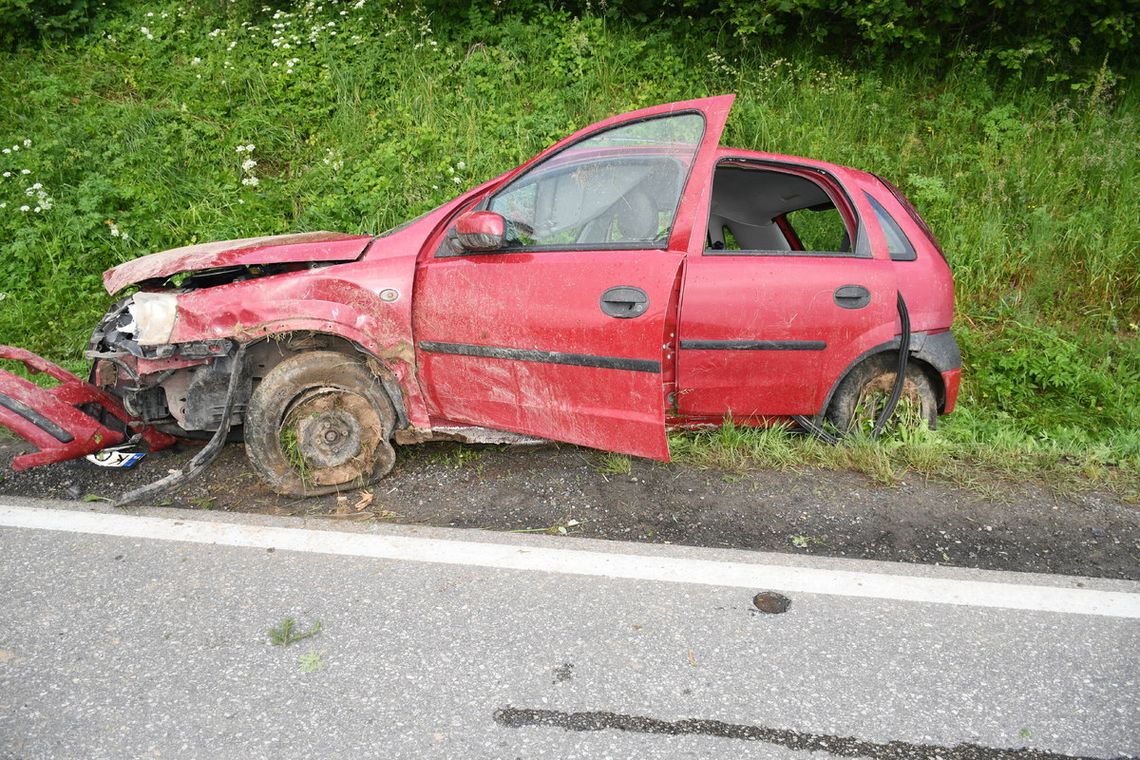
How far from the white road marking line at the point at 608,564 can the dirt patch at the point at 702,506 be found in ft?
0.58

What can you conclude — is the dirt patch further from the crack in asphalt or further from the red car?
the crack in asphalt

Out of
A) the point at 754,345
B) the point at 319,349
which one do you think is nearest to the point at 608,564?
the point at 754,345

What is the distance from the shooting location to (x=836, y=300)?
13.1ft

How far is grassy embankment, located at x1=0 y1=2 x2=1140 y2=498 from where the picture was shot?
18.6ft

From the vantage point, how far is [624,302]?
357 centimetres

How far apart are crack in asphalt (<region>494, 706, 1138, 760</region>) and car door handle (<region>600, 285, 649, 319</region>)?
167 centimetres

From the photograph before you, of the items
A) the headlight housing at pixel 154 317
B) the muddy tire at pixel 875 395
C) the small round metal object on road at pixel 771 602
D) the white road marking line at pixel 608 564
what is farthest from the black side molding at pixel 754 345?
the headlight housing at pixel 154 317

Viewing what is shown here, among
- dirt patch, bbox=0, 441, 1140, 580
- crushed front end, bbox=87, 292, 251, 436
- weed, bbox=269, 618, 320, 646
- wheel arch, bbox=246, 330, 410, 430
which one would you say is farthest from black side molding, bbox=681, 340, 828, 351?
crushed front end, bbox=87, 292, 251, 436

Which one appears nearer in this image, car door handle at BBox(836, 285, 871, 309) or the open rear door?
the open rear door

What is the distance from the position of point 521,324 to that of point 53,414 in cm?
222

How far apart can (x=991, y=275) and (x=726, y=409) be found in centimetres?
309

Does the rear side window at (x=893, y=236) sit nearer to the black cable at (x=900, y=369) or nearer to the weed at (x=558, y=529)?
the black cable at (x=900, y=369)

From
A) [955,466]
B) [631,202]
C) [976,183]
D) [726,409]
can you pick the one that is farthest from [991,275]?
[631,202]

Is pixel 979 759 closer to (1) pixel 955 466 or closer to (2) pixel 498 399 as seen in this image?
(1) pixel 955 466
